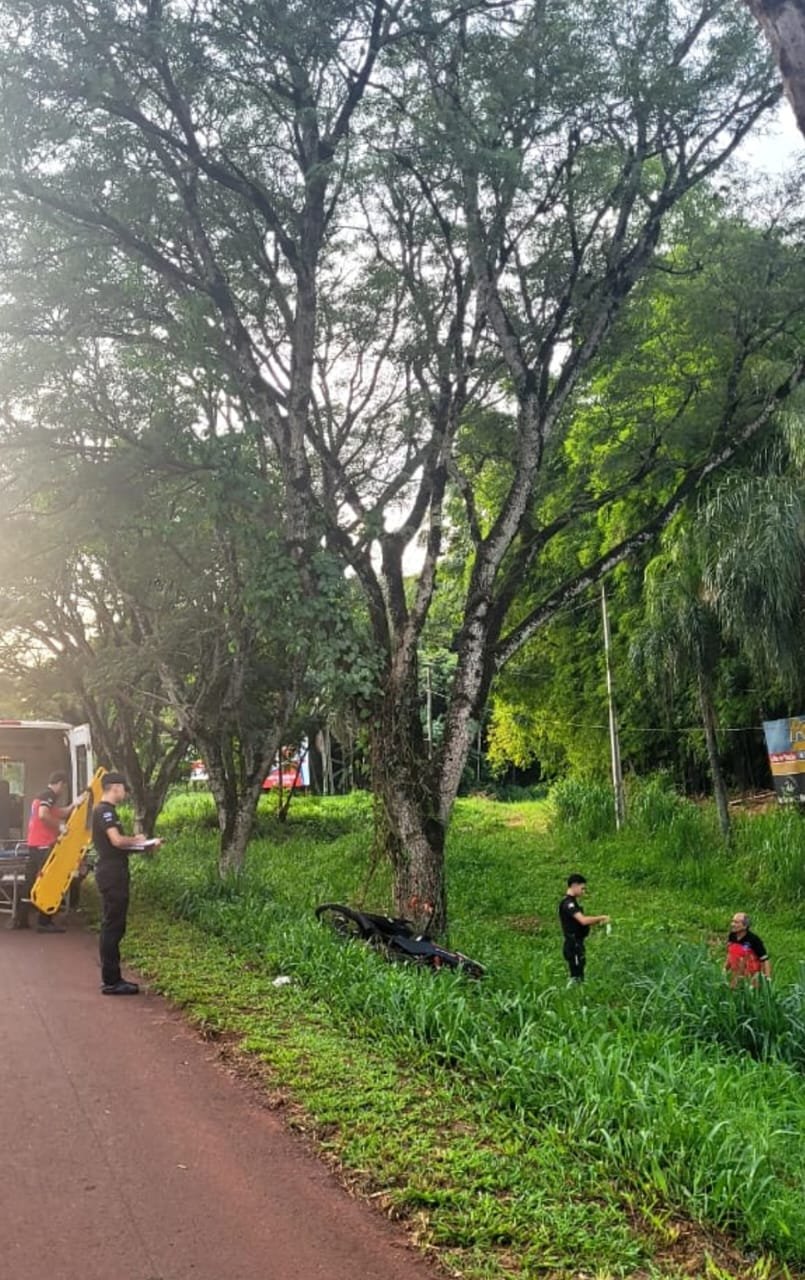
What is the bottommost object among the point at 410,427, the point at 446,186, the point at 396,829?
the point at 396,829

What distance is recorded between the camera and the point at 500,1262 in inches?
137

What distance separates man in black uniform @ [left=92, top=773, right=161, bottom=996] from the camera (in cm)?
773

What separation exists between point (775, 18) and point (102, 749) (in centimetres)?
1776

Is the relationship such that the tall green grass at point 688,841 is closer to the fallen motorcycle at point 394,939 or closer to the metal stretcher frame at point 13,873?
the fallen motorcycle at point 394,939

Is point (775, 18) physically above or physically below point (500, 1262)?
above

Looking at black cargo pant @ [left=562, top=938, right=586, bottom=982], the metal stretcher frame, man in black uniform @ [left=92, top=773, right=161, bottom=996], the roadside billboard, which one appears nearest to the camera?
man in black uniform @ [left=92, top=773, right=161, bottom=996]

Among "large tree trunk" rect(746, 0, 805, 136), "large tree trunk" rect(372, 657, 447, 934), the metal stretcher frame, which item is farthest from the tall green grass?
"large tree trunk" rect(746, 0, 805, 136)

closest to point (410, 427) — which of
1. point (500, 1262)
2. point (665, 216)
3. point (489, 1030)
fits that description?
point (665, 216)

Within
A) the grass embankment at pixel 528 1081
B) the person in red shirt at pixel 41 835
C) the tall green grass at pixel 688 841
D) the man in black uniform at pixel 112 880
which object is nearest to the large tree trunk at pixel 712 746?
the tall green grass at pixel 688 841

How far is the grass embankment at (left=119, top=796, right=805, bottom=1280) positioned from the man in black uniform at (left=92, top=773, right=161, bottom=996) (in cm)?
43

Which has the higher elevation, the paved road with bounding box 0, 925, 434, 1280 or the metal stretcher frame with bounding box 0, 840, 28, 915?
the metal stretcher frame with bounding box 0, 840, 28, 915

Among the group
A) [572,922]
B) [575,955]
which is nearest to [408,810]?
[572,922]

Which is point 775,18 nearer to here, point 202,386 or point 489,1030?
point 489,1030

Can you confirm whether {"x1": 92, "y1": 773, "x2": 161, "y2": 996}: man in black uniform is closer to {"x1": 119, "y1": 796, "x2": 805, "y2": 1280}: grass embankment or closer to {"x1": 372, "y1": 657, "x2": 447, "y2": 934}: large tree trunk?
{"x1": 119, "y1": 796, "x2": 805, "y2": 1280}: grass embankment
